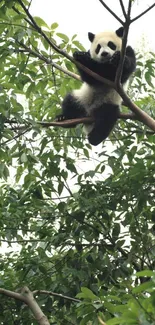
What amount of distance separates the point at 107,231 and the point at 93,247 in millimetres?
161

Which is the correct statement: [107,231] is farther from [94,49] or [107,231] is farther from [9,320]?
[94,49]

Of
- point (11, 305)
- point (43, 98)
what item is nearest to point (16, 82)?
point (43, 98)

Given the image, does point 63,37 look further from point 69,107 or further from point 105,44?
point 105,44

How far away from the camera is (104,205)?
3939 millimetres

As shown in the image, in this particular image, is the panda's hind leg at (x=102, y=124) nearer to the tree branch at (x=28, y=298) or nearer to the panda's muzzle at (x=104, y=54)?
the panda's muzzle at (x=104, y=54)

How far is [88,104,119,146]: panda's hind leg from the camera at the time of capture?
4461 millimetres

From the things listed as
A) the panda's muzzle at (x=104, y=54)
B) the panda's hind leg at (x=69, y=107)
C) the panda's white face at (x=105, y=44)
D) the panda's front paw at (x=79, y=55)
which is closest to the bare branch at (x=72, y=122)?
the panda's front paw at (x=79, y=55)

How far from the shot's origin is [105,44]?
5.25 metres

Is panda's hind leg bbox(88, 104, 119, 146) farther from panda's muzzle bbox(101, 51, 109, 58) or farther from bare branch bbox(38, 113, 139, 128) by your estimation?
panda's muzzle bbox(101, 51, 109, 58)

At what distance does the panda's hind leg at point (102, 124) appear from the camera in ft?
14.6

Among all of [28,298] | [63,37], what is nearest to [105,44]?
[63,37]

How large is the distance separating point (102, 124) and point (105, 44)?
44.3 inches

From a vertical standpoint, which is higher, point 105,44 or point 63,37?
point 105,44

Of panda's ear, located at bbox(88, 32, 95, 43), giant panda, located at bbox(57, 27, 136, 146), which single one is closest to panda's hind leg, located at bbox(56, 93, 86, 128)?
giant panda, located at bbox(57, 27, 136, 146)
